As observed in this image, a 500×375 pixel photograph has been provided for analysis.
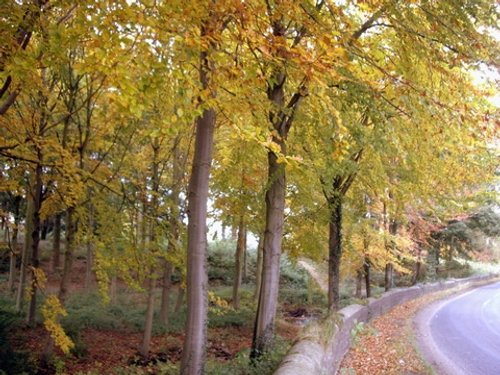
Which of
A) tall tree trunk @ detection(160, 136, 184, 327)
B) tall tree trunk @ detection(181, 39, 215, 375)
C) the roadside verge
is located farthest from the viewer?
tall tree trunk @ detection(160, 136, 184, 327)

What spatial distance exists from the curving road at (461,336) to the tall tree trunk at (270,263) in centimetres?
402

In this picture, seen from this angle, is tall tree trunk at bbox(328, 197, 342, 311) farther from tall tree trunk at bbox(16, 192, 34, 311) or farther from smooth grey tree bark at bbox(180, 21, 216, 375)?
tall tree trunk at bbox(16, 192, 34, 311)

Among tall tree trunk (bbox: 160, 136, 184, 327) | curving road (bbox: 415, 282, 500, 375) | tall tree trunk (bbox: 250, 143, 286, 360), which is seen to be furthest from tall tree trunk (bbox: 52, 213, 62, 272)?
curving road (bbox: 415, 282, 500, 375)

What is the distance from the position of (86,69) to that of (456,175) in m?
9.38

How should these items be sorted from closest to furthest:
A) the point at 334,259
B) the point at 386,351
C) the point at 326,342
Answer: the point at 326,342 → the point at 386,351 → the point at 334,259

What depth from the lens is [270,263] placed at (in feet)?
29.9

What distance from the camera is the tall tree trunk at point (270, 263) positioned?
856 cm

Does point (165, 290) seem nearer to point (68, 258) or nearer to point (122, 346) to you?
point (122, 346)

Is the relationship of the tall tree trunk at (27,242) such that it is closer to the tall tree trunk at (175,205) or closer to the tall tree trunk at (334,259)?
the tall tree trunk at (175,205)

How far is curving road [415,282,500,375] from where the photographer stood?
1019cm

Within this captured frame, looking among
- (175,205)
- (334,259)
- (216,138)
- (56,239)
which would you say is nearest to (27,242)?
(56,239)

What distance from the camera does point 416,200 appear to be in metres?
14.4

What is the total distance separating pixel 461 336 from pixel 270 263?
8.14 m

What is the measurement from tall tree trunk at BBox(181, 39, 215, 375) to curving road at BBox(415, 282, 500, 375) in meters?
6.22
